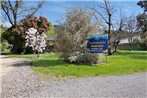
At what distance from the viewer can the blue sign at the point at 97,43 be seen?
22.2m

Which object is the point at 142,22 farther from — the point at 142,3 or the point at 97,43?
the point at 97,43

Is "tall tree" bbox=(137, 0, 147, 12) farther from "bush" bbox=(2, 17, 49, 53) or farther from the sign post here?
the sign post

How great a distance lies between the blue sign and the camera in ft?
72.7

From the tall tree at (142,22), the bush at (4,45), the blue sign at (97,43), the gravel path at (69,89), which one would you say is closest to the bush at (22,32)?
the bush at (4,45)

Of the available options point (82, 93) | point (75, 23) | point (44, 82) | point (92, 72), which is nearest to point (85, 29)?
point (75, 23)

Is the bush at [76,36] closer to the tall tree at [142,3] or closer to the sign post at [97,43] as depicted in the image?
the sign post at [97,43]

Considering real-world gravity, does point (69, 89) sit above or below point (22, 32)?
below

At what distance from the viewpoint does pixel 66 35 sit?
22047mm

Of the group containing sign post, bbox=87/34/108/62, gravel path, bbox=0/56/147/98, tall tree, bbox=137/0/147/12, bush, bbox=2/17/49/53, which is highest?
tall tree, bbox=137/0/147/12

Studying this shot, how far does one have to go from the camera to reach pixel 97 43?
73.8 ft

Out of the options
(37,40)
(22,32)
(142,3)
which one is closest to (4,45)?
(22,32)

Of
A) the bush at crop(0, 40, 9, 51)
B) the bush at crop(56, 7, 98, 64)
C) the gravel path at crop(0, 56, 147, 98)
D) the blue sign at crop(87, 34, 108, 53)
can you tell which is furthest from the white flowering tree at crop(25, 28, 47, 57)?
the gravel path at crop(0, 56, 147, 98)

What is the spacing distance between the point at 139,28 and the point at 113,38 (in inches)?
821

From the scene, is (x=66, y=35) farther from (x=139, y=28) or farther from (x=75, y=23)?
(x=139, y=28)
